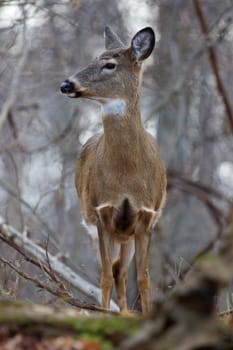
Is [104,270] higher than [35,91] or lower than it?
lower

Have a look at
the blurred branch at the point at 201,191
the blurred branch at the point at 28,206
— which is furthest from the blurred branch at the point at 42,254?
the blurred branch at the point at 201,191

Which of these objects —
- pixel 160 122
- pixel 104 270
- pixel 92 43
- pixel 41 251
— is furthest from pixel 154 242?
pixel 104 270

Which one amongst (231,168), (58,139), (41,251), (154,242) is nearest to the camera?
(41,251)

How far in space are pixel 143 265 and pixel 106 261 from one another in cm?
30

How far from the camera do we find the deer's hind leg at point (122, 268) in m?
8.52

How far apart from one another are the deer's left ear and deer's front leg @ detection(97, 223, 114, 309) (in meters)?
1.45

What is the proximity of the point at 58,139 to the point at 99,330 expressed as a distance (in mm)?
9609

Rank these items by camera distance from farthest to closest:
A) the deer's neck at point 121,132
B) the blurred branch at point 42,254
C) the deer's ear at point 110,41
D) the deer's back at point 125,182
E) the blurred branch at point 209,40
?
the blurred branch at point 209,40, the blurred branch at point 42,254, the deer's ear at point 110,41, the deer's neck at point 121,132, the deer's back at point 125,182

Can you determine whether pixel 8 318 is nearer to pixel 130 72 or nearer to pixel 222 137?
pixel 130 72

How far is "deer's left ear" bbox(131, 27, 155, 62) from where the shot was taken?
8398mm

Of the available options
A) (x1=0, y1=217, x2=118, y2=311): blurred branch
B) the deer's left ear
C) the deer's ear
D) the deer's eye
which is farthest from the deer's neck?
(x1=0, y1=217, x2=118, y2=311): blurred branch

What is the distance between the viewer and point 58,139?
1339 cm

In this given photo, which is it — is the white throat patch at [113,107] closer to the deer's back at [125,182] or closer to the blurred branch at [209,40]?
the deer's back at [125,182]

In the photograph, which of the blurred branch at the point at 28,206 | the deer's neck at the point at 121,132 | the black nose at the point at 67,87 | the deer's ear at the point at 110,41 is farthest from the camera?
the blurred branch at the point at 28,206
